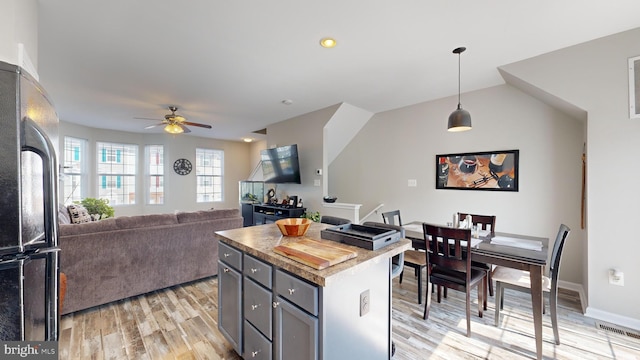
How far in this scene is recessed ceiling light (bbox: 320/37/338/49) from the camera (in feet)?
7.91

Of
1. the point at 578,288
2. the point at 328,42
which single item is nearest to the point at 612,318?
the point at 578,288

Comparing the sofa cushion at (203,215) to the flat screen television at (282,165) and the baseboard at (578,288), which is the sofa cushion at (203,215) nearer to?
the flat screen television at (282,165)

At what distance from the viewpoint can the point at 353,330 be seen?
4.61 feet

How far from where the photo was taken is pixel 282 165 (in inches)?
207

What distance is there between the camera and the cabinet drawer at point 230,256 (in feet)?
5.97

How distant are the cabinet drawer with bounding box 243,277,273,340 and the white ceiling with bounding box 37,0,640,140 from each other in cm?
207

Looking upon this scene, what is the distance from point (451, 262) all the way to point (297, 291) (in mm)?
1642

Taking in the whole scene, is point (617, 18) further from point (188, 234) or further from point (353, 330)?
point (188, 234)

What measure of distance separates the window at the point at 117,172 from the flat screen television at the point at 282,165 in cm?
423

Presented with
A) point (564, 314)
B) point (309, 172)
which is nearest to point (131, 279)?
point (309, 172)

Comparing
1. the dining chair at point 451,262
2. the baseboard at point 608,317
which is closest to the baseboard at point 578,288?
the baseboard at point 608,317

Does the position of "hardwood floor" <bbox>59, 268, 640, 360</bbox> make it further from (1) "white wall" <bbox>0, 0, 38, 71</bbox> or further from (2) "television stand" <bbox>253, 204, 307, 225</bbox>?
(2) "television stand" <bbox>253, 204, 307, 225</bbox>

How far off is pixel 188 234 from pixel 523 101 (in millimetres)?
4718

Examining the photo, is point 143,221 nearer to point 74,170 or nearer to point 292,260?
point 292,260
